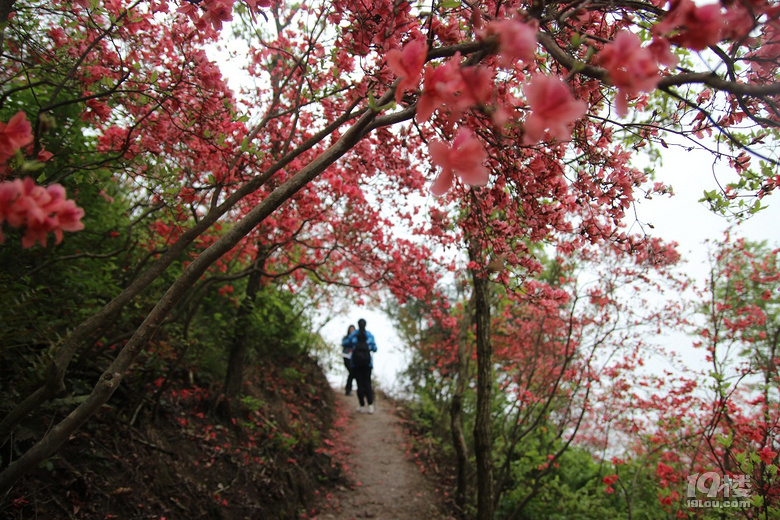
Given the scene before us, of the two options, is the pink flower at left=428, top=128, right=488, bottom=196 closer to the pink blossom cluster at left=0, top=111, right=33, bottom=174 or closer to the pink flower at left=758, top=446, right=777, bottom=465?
the pink blossom cluster at left=0, top=111, right=33, bottom=174

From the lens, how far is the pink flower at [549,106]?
32.0 inches

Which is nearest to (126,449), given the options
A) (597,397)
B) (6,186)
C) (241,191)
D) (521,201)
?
(241,191)

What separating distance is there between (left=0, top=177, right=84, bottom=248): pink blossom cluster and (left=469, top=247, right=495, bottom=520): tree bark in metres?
3.28

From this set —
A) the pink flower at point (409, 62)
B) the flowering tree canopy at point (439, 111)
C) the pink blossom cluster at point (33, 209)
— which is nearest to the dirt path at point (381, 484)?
the flowering tree canopy at point (439, 111)

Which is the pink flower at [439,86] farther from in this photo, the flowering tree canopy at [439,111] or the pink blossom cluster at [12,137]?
the pink blossom cluster at [12,137]

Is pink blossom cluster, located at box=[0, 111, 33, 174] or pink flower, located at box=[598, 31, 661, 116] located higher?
pink flower, located at box=[598, 31, 661, 116]

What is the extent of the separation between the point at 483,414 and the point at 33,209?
416cm

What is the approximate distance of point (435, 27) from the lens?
5.50ft

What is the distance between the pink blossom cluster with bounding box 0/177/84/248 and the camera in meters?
0.82

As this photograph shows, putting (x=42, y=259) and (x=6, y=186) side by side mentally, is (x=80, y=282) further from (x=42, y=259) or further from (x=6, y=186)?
(x=6, y=186)

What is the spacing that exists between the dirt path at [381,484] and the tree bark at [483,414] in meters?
1.44

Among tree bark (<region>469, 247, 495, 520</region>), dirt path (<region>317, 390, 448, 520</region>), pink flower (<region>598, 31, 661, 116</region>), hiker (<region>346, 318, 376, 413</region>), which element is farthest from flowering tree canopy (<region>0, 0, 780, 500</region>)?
hiker (<region>346, 318, 376, 413</region>)

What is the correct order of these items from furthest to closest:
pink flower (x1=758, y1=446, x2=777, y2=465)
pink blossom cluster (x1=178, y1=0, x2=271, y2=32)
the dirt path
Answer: the dirt path, pink flower (x1=758, y1=446, x2=777, y2=465), pink blossom cluster (x1=178, y1=0, x2=271, y2=32)

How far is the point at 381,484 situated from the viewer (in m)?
5.92
